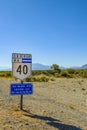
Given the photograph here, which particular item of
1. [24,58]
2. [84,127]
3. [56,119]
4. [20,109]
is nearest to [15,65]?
[24,58]

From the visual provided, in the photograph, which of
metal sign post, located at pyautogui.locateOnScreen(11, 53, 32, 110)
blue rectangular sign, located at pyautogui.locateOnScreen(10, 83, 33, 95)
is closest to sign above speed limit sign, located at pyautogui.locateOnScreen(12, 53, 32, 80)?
metal sign post, located at pyautogui.locateOnScreen(11, 53, 32, 110)

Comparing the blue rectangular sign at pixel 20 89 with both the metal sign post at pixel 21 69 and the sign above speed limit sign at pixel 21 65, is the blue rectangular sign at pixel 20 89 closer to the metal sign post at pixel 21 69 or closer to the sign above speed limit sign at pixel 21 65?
the metal sign post at pixel 21 69

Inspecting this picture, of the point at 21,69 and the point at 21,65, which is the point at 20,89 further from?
the point at 21,65

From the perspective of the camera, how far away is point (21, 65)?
1247 cm

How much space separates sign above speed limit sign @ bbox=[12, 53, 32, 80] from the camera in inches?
487

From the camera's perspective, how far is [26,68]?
41.5 ft

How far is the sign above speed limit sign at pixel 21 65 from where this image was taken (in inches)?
487

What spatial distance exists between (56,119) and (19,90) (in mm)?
2095

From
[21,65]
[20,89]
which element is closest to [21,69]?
[21,65]

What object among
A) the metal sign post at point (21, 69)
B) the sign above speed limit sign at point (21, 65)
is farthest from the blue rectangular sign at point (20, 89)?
the sign above speed limit sign at point (21, 65)

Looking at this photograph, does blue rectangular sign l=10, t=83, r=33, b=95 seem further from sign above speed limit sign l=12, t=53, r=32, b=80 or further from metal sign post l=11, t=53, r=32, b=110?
sign above speed limit sign l=12, t=53, r=32, b=80

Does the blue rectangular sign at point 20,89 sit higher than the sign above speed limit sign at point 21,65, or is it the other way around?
the sign above speed limit sign at point 21,65

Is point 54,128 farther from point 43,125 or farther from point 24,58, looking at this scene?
point 24,58

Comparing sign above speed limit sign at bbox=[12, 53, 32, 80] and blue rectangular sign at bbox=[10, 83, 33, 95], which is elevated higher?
sign above speed limit sign at bbox=[12, 53, 32, 80]
